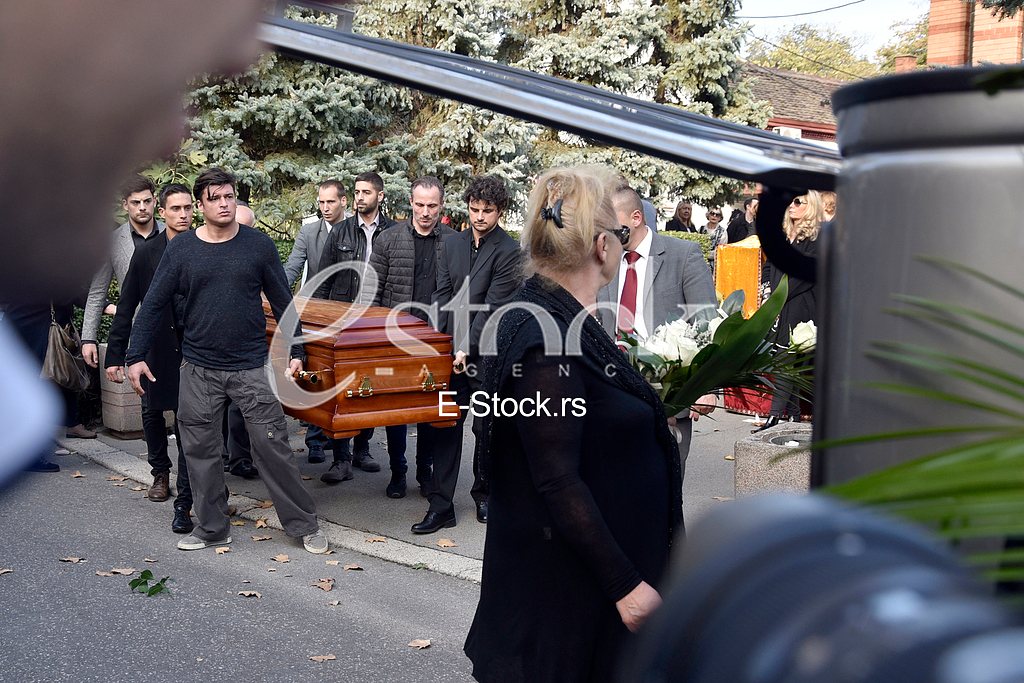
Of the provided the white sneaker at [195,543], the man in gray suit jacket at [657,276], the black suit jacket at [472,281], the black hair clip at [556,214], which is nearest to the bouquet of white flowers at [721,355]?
the black hair clip at [556,214]

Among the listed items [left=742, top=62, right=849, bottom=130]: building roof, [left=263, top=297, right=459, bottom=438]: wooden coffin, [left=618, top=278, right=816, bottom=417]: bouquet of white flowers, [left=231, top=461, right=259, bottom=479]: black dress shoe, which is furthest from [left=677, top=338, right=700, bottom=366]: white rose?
[left=742, top=62, right=849, bottom=130]: building roof

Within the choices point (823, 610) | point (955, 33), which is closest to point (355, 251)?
point (823, 610)

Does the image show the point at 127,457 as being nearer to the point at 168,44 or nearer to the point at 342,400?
the point at 342,400

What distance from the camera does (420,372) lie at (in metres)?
6.16

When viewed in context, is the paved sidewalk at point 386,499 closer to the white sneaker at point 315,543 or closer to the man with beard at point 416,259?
the white sneaker at point 315,543

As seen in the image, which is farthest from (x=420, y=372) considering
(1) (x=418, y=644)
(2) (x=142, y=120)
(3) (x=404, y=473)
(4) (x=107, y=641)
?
(2) (x=142, y=120)

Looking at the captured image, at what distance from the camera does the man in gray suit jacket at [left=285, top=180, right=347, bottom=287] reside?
332 inches

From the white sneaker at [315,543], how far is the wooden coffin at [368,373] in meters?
0.65

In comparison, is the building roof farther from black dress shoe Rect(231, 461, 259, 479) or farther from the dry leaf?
the dry leaf

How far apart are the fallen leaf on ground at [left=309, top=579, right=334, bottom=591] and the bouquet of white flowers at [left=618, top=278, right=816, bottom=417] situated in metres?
2.88

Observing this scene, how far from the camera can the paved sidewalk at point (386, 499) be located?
5.83m

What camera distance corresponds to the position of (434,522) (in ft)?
20.2

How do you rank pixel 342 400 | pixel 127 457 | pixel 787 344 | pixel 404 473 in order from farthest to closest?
pixel 127 457
pixel 404 473
pixel 342 400
pixel 787 344

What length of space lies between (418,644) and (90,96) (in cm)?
445
